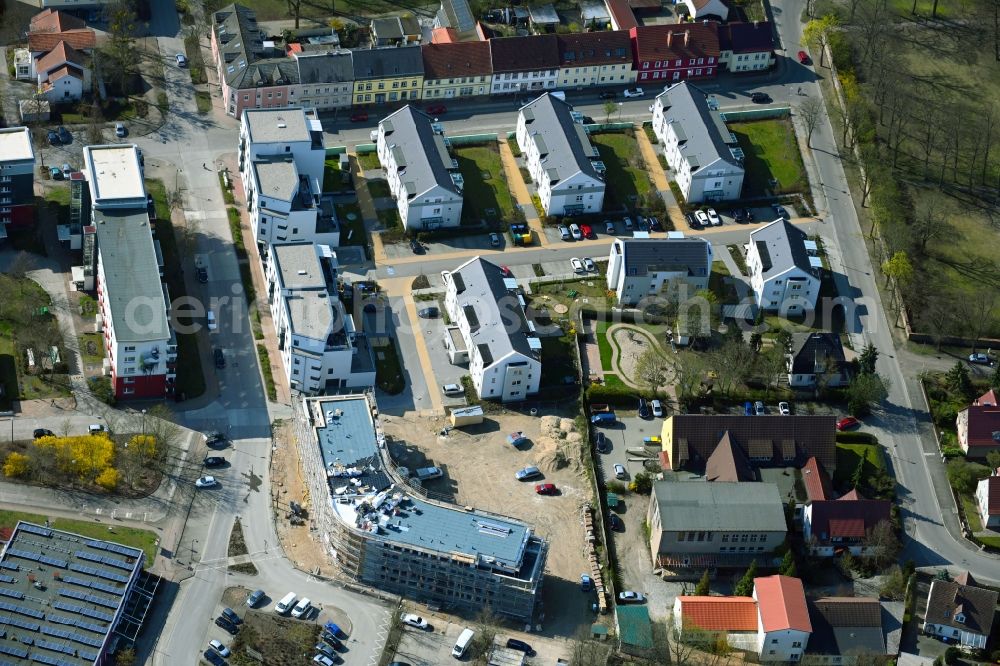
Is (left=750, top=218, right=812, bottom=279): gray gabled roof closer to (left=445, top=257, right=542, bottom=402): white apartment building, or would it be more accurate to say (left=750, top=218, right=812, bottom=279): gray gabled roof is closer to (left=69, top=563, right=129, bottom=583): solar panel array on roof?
(left=445, top=257, right=542, bottom=402): white apartment building

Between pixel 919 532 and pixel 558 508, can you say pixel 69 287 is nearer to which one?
pixel 558 508

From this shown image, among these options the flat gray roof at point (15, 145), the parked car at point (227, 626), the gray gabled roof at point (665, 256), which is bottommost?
the parked car at point (227, 626)

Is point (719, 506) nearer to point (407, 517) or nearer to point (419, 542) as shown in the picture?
point (419, 542)

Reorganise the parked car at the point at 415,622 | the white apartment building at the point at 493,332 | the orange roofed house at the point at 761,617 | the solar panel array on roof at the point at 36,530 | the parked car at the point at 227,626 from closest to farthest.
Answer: the parked car at the point at 227,626, the orange roofed house at the point at 761,617, the solar panel array on roof at the point at 36,530, the parked car at the point at 415,622, the white apartment building at the point at 493,332

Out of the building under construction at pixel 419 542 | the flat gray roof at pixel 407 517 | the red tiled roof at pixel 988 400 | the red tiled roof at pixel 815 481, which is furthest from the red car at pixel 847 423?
the flat gray roof at pixel 407 517

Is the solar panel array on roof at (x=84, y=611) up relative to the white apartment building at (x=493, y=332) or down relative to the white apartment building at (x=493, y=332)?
down

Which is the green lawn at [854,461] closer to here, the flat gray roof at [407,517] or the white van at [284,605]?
the flat gray roof at [407,517]
